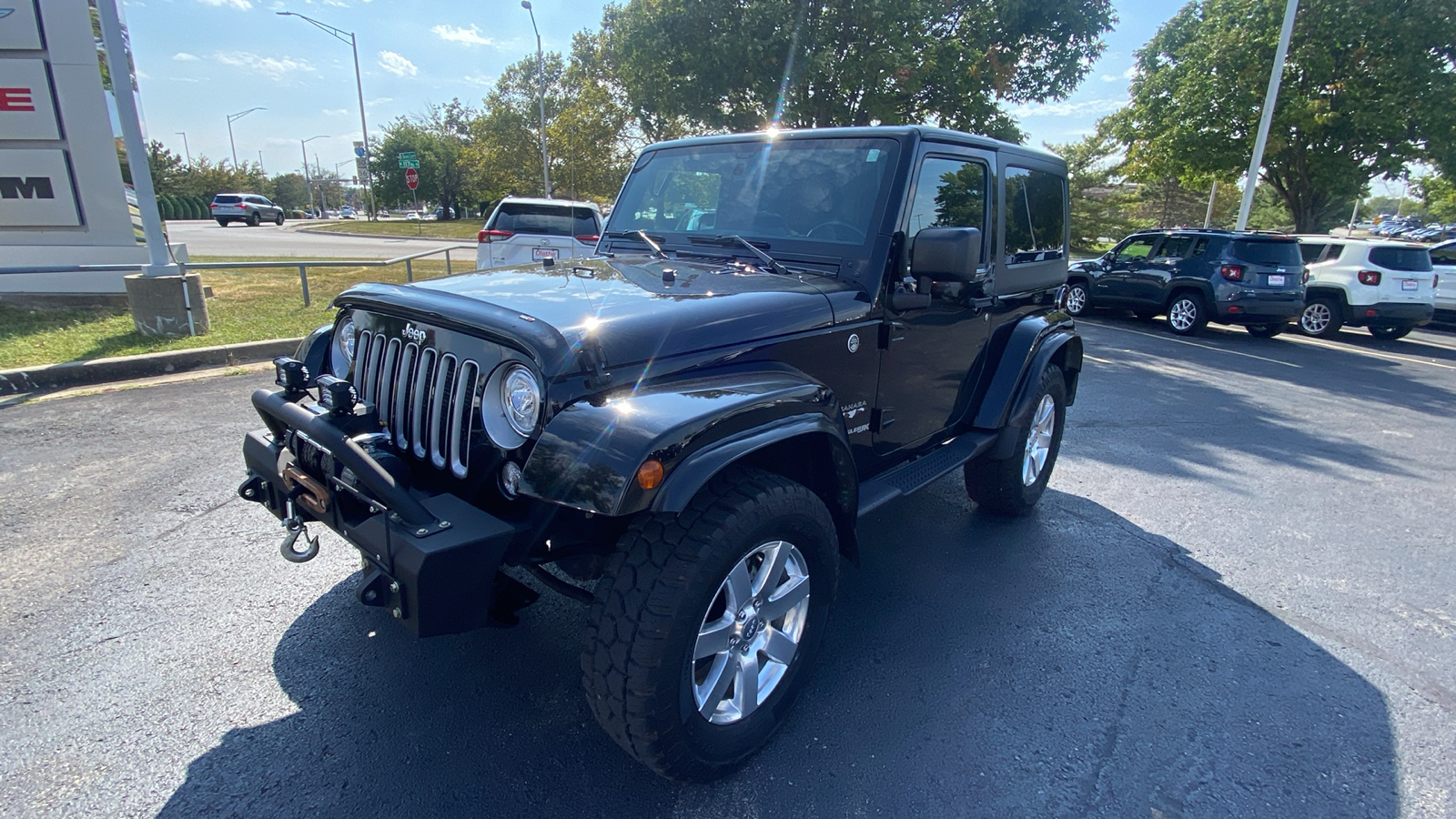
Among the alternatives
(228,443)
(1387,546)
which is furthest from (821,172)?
(228,443)

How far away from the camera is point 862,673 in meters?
2.82

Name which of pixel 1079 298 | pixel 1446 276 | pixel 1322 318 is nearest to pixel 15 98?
pixel 1079 298

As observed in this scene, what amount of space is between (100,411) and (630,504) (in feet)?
19.0

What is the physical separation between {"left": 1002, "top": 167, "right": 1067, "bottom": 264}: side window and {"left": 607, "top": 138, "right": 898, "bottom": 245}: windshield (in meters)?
1.10

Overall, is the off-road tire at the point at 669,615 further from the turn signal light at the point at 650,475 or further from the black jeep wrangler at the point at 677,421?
the turn signal light at the point at 650,475

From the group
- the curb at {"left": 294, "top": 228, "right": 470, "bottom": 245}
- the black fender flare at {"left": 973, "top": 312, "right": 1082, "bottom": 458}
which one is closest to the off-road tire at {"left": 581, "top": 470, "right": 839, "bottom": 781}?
the black fender flare at {"left": 973, "top": 312, "right": 1082, "bottom": 458}

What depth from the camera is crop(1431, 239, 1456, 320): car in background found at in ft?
45.2

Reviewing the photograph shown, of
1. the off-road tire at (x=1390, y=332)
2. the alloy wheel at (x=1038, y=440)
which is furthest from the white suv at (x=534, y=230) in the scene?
the off-road tire at (x=1390, y=332)

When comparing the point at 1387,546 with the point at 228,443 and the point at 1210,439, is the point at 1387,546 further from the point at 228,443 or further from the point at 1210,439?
the point at 228,443

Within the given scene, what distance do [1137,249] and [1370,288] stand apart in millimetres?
3540

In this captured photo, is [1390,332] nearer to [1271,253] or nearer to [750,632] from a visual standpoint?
[1271,253]

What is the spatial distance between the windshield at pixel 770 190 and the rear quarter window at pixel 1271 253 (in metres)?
11.6

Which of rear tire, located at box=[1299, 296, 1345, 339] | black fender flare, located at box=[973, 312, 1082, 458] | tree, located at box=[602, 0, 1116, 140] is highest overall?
tree, located at box=[602, 0, 1116, 140]

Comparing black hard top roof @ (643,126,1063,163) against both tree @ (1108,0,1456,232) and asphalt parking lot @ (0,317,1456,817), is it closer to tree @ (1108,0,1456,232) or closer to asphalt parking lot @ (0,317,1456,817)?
asphalt parking lot @ (0,317,1456,817)
